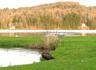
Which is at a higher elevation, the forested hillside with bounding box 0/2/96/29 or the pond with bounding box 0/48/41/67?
the forested hillside with bounding box 0/2/96/29

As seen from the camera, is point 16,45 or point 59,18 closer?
point 16,45

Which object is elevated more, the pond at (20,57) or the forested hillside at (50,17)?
the forested hillside at (50,17)

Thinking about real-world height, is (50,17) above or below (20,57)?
above

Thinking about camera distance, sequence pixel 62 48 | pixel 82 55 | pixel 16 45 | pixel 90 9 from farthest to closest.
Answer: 1. pixel 90 9
2. pixel 16 45
3. pixel 62 48
4. pixel 82 55

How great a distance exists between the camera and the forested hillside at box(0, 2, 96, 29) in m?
77.0

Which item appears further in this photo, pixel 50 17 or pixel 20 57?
pixel 50 17

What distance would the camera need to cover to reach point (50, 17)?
8050 cm

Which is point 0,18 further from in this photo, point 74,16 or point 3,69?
point 3,69

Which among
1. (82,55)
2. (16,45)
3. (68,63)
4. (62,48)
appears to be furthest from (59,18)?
(68,63)

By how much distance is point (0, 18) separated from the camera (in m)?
79.5

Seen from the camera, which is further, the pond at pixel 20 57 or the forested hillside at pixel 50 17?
the forested hillside at pixel 50 17

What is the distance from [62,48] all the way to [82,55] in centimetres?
708

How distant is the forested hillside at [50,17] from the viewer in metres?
77.0

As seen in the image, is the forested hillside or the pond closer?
the pond
